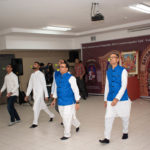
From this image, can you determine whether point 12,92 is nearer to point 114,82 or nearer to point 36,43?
point 114,82

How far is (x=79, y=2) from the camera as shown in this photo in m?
4.72

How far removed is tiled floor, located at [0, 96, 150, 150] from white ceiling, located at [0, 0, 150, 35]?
9.43 ft

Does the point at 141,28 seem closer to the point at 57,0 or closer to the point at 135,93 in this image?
the point at 135,93

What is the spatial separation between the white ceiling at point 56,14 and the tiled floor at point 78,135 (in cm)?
287

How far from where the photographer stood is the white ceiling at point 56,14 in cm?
474

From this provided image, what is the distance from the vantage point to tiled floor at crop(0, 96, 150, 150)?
12.1ft

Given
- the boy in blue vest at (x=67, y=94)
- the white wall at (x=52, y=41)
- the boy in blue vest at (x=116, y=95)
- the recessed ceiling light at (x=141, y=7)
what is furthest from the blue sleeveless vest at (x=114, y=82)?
the white wall at (x=52, y=41)

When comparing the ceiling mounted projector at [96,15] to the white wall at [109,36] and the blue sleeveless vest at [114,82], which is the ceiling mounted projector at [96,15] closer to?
the blue sleeveless vest at [114,82]

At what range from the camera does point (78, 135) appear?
14.0 feet

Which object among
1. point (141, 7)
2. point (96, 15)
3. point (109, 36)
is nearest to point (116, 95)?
point (96, 15)

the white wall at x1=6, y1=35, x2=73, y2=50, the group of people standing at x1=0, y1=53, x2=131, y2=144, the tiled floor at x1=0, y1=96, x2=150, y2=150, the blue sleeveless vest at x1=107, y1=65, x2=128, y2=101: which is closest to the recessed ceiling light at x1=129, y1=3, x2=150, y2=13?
the group of people standing at x1=0, y1=53, x2=131, y2=144

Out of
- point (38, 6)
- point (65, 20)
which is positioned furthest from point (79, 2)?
point (65, 20)

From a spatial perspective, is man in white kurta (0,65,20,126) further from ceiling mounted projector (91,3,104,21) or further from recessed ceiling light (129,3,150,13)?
recessed ceiling light (129,3,150,13)

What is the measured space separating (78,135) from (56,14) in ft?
11.0
